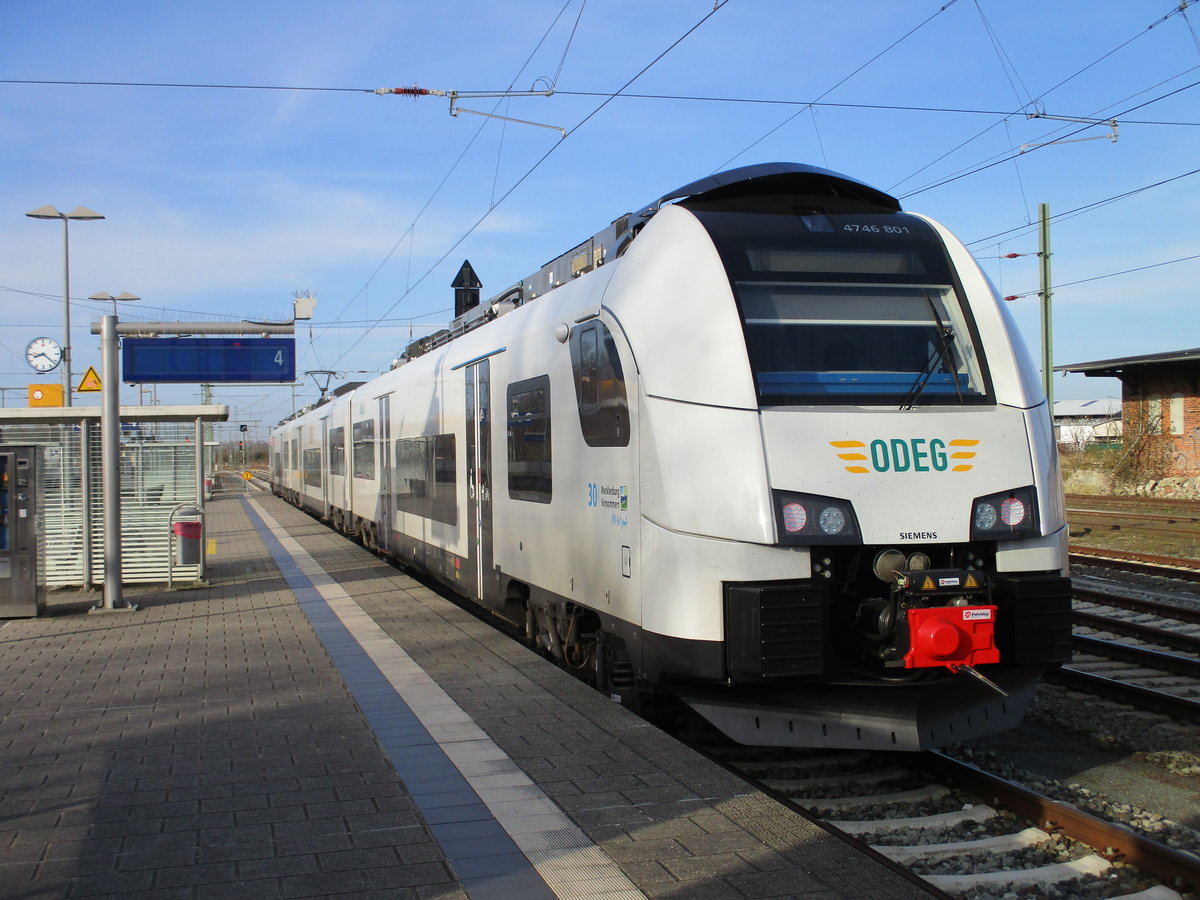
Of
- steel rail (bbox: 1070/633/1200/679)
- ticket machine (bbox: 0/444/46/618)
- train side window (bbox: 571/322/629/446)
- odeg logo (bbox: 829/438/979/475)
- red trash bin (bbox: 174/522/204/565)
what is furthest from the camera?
red trash bin (bbox: 174/522/204/565)

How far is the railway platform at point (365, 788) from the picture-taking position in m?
3.93

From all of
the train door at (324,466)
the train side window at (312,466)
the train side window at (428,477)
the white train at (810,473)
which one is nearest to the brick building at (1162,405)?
the train door at (324,466)

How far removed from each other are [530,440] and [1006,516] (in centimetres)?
364

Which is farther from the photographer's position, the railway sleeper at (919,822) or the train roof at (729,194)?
the train roof at (729,194)

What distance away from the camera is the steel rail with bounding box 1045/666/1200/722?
716cm

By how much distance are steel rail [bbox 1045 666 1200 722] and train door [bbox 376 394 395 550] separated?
383 inches

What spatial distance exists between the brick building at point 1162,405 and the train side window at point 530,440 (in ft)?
79.2

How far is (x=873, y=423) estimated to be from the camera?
5.43m

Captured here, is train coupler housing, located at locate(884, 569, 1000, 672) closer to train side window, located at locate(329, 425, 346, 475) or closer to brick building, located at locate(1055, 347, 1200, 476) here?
train side window, located at locate(329, 425, 346, 475)

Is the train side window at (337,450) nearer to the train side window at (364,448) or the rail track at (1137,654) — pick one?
the train side window at (364,448)

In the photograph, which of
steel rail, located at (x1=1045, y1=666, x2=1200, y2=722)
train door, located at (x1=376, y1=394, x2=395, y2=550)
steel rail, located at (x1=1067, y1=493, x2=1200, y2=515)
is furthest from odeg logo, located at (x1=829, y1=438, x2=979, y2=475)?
steel rail, located at (x1=1067, y1=493, x2=1200, y2=515)

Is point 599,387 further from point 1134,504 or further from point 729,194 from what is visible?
point 1134,504

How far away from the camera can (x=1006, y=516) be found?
5.45 m

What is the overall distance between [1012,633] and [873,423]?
1.26 meters
